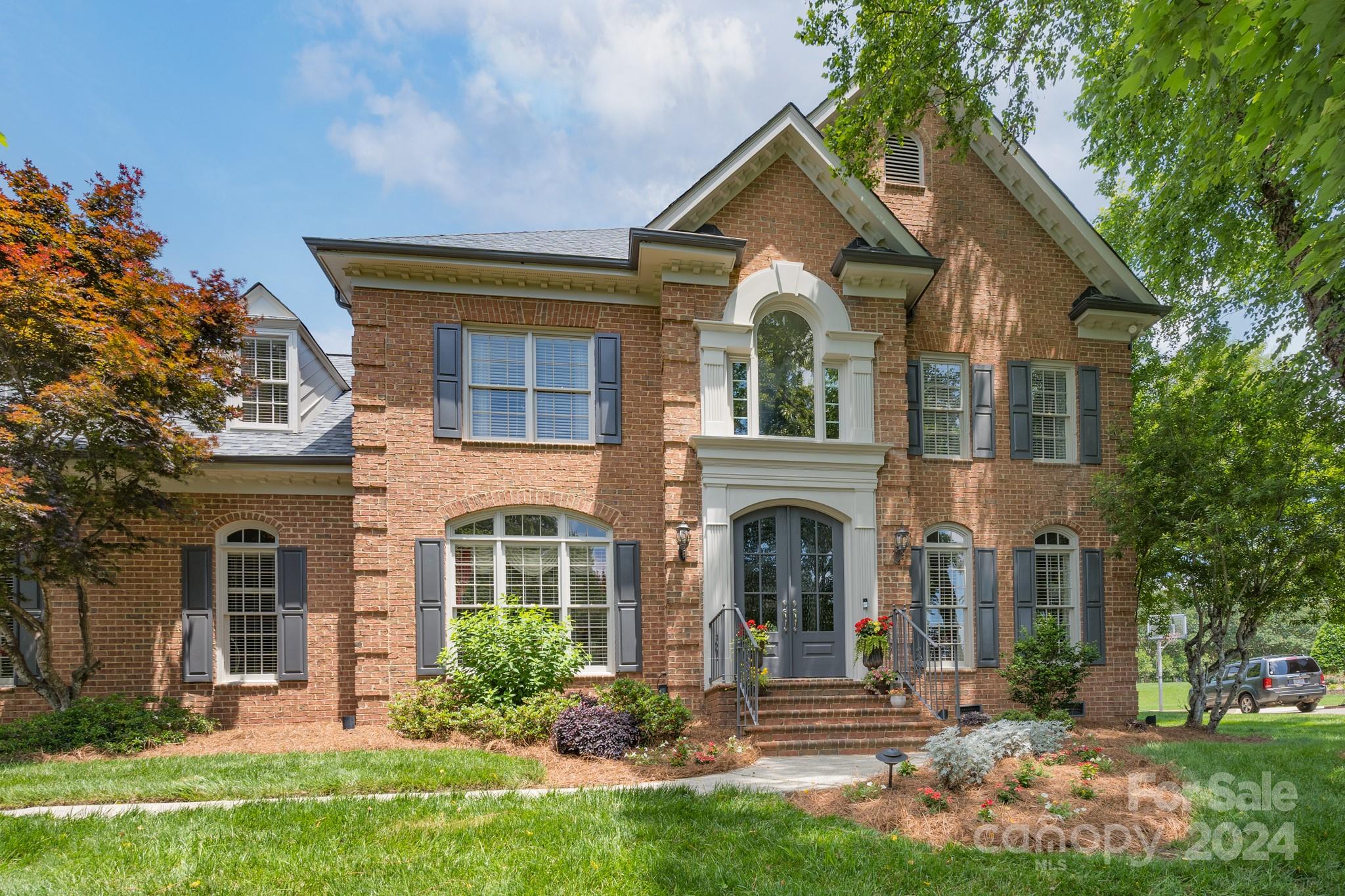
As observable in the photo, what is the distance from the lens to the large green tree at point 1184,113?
13.9ft

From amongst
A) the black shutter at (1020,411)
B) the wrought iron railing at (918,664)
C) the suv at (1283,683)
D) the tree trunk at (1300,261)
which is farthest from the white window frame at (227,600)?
the suv at (1283,683)

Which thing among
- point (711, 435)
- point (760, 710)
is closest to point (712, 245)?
point (711, 435)

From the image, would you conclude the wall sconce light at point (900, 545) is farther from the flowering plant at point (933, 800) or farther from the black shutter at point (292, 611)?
the black shutter at point (292, 611)

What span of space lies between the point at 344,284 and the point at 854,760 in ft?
31.2

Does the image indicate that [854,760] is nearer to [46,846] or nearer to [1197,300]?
[46,846]

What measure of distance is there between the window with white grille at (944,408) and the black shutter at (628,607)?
515cm

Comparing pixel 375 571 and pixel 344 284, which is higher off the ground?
pixel 344 284

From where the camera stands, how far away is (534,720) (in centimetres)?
948

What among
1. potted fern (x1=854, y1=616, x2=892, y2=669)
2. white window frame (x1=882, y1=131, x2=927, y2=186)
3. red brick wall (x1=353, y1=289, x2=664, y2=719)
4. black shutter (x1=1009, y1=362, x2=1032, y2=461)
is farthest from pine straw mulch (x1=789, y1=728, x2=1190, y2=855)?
white window frame (x1=882, y1=131, x2=927, y2=186)

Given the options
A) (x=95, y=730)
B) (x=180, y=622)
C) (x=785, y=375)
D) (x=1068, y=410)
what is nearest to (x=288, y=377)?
(x=180, y=622)

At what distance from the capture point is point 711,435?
11008 mm

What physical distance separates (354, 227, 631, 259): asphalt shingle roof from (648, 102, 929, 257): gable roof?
3.47 feet

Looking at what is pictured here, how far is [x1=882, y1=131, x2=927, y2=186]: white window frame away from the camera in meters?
13.5

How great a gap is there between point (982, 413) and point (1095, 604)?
3667 millimetres
